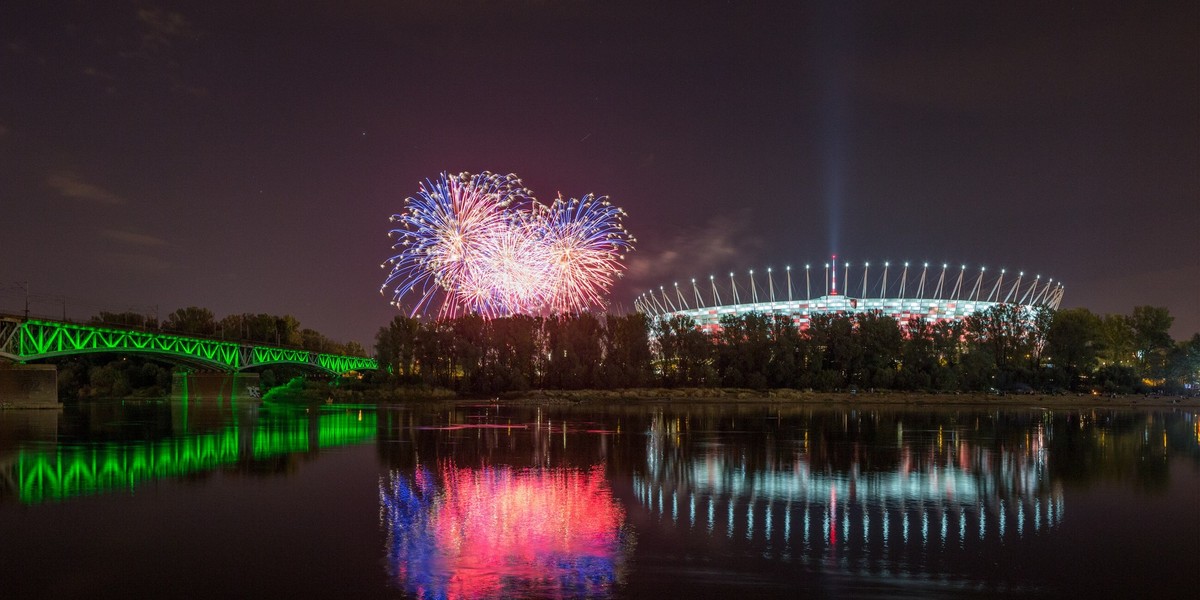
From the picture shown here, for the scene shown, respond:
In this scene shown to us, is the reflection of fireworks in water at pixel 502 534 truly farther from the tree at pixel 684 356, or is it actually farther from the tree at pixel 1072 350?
the tree at pixel 1072 350

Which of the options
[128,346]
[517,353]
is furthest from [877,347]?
[128,346]

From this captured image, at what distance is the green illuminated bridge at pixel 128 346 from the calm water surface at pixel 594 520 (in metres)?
45.0

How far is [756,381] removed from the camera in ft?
323

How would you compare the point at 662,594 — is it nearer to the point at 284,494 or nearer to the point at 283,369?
the point at 284,494

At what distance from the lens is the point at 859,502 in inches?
795

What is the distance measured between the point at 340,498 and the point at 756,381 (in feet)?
267

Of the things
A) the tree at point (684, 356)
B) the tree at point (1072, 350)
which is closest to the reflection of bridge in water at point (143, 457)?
the tree at point (684, 356)

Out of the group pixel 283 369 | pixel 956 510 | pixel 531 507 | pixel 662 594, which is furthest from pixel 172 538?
pixel 283 369

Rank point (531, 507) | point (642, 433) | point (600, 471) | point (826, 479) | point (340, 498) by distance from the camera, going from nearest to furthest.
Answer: point (531, 507) < point (340, 498) < point (826, 479) < point (600, 471) < point (642, 433)

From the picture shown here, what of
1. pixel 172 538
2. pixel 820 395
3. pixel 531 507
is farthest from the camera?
pixel 820 395

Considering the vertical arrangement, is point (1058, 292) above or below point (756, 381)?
above

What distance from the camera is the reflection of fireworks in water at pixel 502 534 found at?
12680 millimetres

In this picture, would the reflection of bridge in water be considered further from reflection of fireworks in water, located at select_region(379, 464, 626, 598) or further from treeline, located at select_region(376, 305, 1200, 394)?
treeline, located at select_region(376, 305, 1200, 394)

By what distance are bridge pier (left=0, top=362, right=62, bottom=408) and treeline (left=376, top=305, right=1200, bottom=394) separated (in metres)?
35.9
